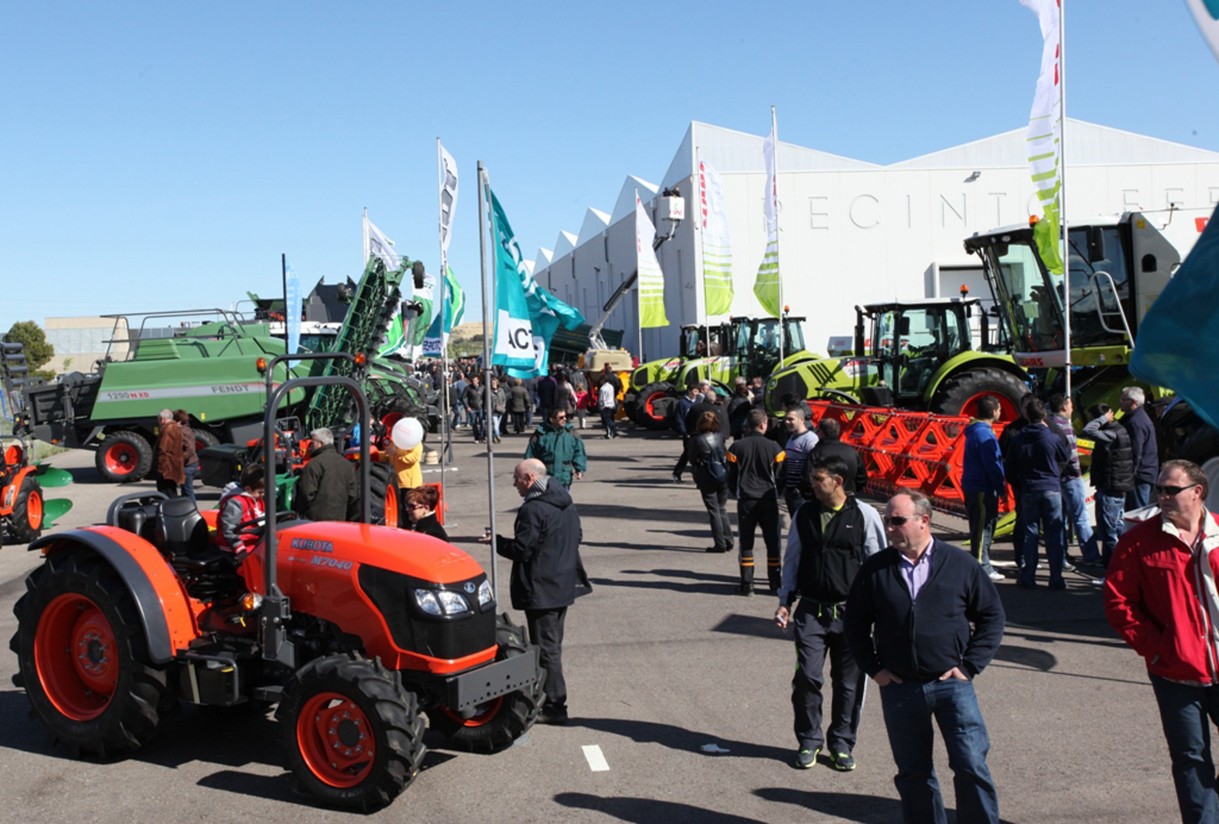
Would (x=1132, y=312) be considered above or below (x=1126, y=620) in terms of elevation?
above

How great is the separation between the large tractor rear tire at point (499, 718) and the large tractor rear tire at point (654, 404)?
21.8 metres

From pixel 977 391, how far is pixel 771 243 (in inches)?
248

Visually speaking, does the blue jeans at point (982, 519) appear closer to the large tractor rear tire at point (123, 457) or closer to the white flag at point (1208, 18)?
the white flag at point (1208, 18)

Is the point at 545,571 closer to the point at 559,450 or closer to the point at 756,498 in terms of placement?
the point at 756,498

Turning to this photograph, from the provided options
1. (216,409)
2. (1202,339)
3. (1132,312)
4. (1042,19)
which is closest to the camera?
(1202,339)

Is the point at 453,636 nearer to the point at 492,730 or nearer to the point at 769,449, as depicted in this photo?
the point at 492,730

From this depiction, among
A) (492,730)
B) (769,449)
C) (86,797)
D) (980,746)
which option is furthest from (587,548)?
(980,746)

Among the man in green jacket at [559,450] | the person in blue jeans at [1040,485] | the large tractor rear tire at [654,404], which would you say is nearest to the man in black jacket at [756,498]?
the man in green jacket at [559,450]

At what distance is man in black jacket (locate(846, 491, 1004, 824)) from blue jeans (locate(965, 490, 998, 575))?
5.96 m

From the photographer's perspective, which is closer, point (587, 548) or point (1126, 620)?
point (1126, 620)

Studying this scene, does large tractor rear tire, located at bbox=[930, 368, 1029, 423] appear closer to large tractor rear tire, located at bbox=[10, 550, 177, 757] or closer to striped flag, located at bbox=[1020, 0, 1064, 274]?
striped flag, located at bbox=[1020, 0, 1064, 274]

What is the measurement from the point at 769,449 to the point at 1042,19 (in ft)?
19.6

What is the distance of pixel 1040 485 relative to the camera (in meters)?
9.61

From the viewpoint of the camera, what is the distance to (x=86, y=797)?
18.0ft
